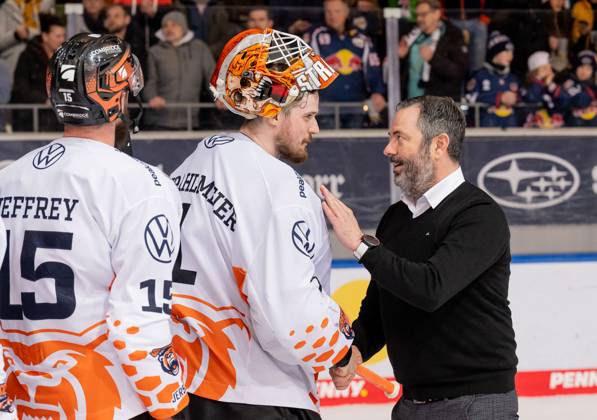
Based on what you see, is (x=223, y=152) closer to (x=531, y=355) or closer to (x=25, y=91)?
(x=531, y=355)

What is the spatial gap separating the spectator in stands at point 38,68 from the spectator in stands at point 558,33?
10.1ft

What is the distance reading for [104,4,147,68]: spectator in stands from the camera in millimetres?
5637

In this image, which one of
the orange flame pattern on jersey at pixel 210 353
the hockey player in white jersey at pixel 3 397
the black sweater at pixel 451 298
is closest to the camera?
the hockey player in white jersey at pixel 3 397

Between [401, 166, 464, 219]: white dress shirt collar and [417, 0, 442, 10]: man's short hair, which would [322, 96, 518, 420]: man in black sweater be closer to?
[401, 166, 464, 219]: white dress shirt collar

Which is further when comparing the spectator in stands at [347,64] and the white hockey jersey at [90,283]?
the spectator in stands at [347,64]

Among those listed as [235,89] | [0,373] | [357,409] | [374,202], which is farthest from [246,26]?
[0,373]

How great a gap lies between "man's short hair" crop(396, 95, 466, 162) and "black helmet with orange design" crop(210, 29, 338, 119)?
35 centimetres

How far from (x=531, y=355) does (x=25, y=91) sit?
320cm

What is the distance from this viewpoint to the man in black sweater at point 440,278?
229 centimetres

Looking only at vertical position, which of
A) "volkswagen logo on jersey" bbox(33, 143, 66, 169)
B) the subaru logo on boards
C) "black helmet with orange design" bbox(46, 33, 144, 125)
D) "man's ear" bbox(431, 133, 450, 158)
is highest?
"black helmet with orange design" bbox(46, 33, 144, 125)

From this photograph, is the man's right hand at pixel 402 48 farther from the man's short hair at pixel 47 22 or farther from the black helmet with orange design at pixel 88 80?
the black helmet with orange design at pixel 88 80

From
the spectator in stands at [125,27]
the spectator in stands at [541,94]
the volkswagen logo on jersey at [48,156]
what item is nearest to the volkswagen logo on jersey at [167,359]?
the volkswagen logo on jersey at [48,156]

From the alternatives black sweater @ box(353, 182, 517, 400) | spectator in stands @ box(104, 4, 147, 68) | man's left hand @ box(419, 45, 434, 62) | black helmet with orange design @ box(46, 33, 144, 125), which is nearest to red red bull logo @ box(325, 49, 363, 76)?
man's left hand @ box(419, 45, 434, 62)

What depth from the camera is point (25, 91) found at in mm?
5590
